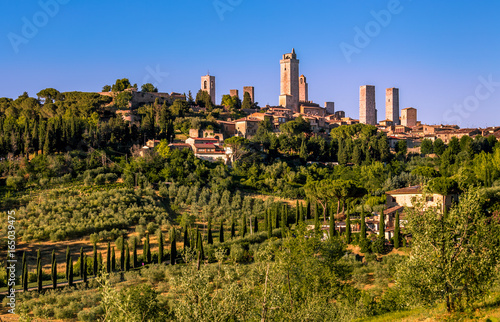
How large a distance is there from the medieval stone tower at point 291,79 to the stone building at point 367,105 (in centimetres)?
1486

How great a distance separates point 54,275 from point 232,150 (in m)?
33.3

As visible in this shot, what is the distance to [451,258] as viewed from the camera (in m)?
13.1

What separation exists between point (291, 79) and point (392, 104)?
24843mm

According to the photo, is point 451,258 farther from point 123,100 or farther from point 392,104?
point 392,104

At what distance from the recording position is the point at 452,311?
12.9 metres

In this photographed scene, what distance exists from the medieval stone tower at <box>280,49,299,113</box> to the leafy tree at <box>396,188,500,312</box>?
88184 millimetres

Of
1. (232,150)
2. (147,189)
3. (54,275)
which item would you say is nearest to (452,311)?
(54,275)

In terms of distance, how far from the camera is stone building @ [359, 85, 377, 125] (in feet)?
355

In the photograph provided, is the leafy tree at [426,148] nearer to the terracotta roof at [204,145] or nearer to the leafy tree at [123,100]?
the terracotta roof at [204,145]

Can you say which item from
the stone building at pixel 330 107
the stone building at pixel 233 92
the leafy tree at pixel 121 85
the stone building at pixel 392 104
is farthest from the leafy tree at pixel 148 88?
the stone building at pixel 392 104

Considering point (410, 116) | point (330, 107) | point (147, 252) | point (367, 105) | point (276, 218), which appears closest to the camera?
point (147, 252)

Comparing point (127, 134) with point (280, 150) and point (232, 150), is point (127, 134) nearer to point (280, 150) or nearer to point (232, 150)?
point (232, 150)

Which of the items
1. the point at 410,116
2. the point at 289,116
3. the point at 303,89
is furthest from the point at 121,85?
the point at 410,116

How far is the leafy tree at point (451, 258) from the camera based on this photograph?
13.0 m
